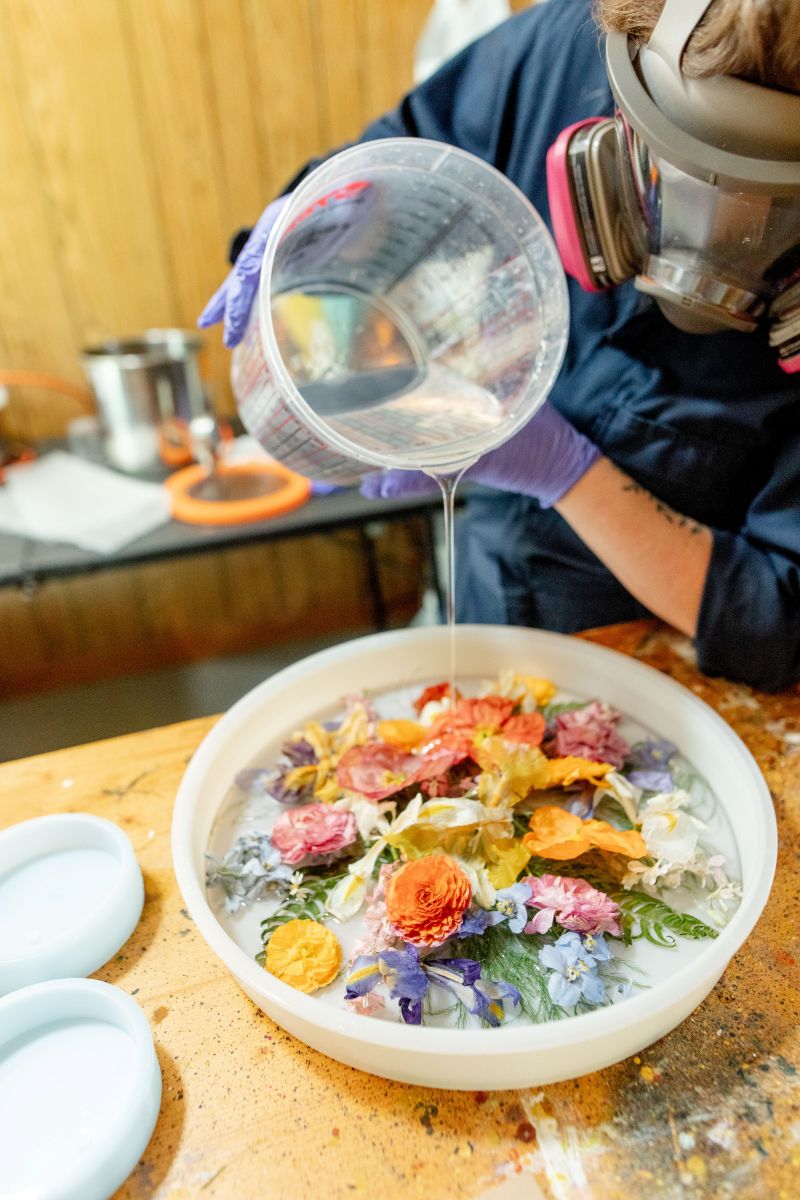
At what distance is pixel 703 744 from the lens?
32.4 inches

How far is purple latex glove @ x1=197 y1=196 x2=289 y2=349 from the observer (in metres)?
0.85

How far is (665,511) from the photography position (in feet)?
3.05

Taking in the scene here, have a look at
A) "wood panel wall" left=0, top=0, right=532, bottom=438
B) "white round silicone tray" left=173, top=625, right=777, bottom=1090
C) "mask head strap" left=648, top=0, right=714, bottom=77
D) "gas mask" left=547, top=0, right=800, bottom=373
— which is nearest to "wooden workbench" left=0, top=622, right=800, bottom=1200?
"white round silicone tray" left=173, top=625, right=777, bottom=1090

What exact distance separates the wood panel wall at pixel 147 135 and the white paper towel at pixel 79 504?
9.5 inches

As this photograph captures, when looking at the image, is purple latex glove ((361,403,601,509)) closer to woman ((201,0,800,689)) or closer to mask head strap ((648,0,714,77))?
woman ((201,0,800,689))

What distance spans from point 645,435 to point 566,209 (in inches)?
10.3

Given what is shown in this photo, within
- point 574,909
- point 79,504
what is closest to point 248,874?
point 574,909

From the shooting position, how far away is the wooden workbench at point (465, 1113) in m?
0.51

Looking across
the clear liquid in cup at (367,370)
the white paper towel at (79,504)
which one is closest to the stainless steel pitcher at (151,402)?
the white paper towel at (79,504)

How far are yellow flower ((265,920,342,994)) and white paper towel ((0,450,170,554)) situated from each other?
3.26 ft

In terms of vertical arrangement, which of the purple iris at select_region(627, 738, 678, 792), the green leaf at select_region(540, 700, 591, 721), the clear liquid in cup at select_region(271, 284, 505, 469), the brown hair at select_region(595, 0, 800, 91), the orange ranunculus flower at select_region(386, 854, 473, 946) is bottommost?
the green leaf at select_region(540, 700, 591, 721)

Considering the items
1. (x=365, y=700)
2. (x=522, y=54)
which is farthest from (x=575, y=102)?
(x=365, y=700)

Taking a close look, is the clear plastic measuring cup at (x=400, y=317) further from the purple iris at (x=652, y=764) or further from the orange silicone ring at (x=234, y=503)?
the orange silicone ring at (x=234, y=503)

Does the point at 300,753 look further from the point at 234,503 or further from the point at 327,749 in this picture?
the point at 234,503
